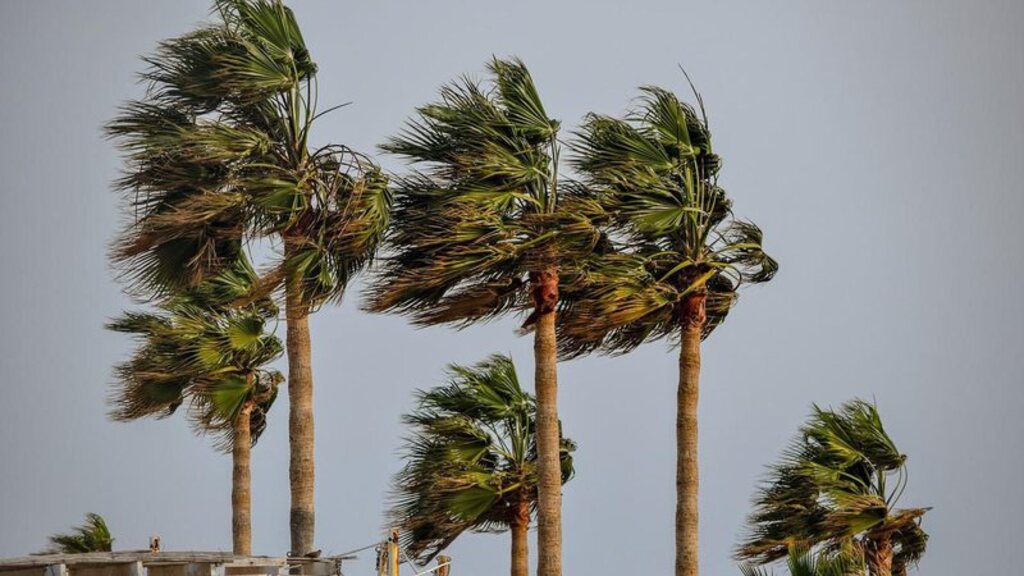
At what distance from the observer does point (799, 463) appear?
28.5 m

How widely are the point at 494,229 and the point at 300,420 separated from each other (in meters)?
3.56

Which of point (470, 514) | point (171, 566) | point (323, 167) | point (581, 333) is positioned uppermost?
Answer: point (323, 167)

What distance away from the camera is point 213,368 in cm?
3170

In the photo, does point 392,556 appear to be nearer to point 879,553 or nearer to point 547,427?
point 547,427

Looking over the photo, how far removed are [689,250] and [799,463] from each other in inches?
154

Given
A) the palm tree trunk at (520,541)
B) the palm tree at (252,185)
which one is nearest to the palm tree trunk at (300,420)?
the palm tree at (252,185)

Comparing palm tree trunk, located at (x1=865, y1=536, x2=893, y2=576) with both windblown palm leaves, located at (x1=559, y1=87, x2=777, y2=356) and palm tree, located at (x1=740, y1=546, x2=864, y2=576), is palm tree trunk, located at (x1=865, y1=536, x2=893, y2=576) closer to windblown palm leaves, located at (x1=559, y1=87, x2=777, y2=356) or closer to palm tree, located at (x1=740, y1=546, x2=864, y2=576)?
windblown palm leaves, located at (x1=559, y1=87, x2=777, y2=356)

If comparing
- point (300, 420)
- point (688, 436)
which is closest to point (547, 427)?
point (688, 436)

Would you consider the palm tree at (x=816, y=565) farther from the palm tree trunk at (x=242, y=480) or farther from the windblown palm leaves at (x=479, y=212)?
the palm tree trunk at (x=242, y=480)

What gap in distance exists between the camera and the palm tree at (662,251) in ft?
86.3

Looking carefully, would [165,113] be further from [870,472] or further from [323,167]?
[870,472]

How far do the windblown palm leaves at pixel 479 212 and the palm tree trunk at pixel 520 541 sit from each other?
3.94 m

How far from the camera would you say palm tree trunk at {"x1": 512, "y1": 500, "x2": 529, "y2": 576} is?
95.5ft

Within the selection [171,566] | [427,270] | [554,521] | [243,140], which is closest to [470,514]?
[554,521]
